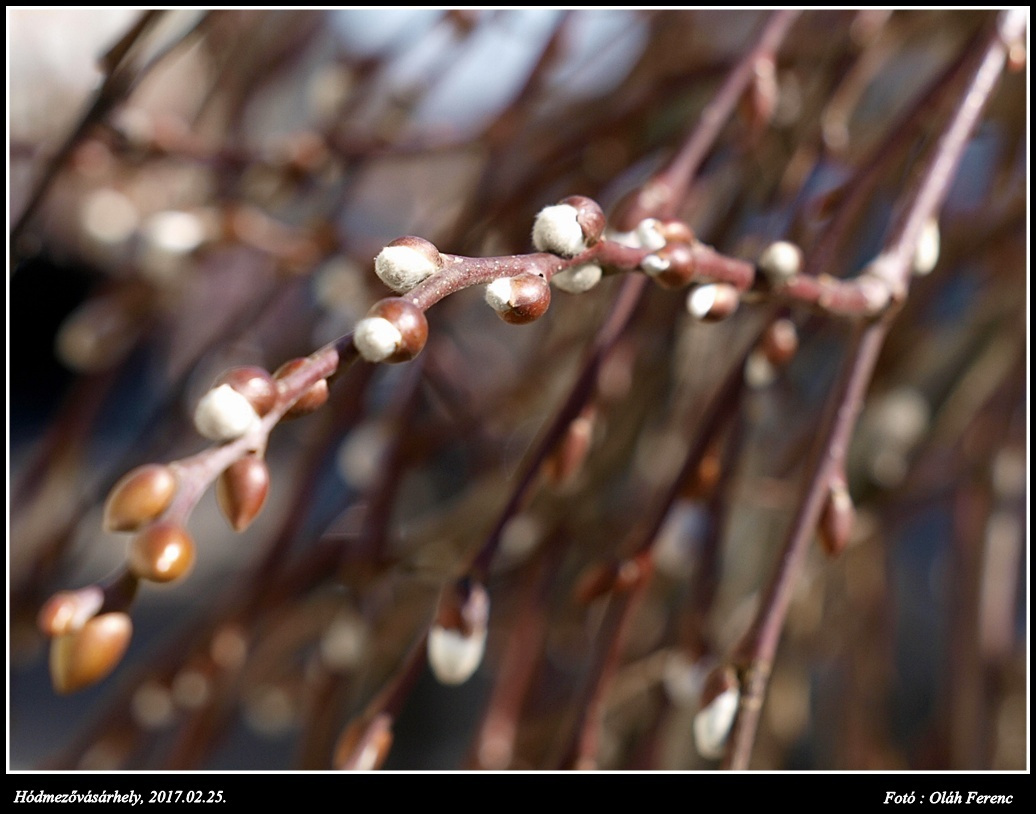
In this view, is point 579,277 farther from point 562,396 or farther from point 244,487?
point 562,396

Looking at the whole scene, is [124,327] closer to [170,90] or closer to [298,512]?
[298,512]

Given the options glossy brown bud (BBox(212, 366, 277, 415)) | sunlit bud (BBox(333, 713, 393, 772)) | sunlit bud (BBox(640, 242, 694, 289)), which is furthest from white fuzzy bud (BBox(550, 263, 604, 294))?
sunlit bud (BBox(333, 713, 393, 772))

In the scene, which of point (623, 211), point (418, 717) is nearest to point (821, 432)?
point (623, 211)

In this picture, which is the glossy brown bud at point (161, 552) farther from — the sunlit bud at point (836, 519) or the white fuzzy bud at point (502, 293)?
the sunlit bud at point (836, 519)

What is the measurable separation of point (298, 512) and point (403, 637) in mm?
289

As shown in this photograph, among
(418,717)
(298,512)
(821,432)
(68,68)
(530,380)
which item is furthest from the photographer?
(418,717)

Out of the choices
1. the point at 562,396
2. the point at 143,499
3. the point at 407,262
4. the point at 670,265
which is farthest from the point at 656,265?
the point at 562,396

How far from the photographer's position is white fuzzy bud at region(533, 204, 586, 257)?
327 millimetres

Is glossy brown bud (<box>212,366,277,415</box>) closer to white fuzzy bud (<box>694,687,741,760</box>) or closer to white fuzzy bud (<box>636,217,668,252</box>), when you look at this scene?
white fuzzy bud (<box>636,217,668,252</box>)

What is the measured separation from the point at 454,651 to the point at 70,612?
0.68 ft

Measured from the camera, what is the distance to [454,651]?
0.48 metres

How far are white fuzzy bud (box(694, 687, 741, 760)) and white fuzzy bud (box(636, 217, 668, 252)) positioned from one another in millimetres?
228
